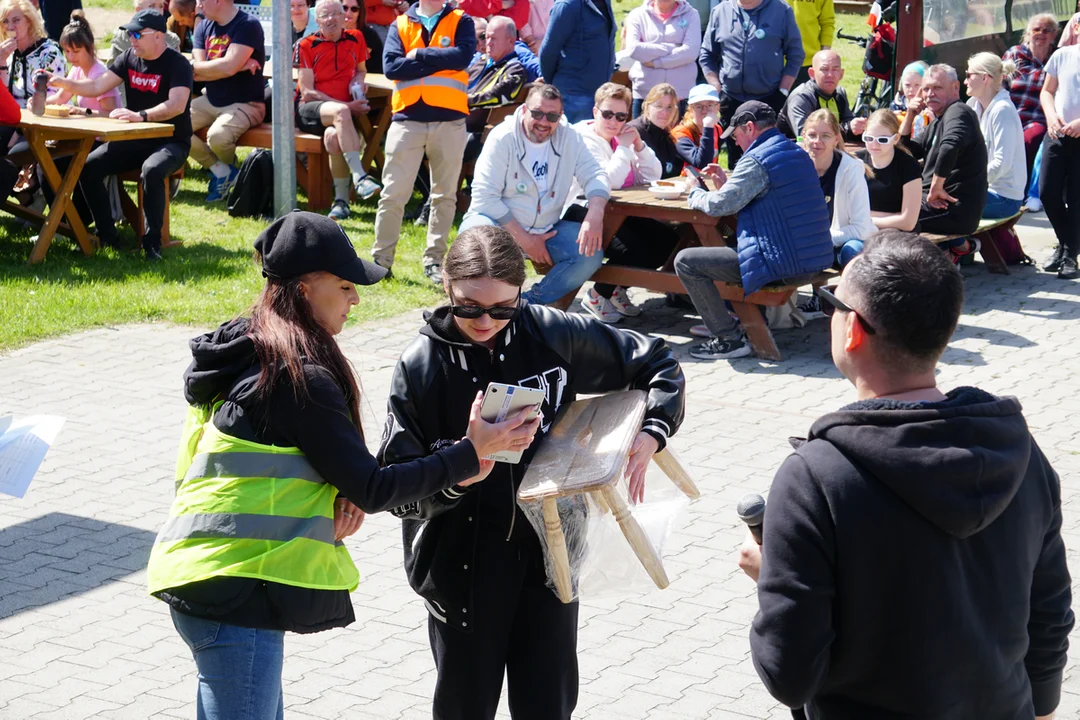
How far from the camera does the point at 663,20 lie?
38.4 ft

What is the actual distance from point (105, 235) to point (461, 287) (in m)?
7.87

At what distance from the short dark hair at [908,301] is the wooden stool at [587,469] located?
93 centimetres

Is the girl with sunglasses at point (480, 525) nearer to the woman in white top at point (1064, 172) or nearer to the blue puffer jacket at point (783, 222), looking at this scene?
the blue puffer jacket at point (783, 222)

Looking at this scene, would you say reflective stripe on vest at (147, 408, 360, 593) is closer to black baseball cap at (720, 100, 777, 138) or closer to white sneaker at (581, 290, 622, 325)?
black baseball cap at (720, 100, 777, 138)

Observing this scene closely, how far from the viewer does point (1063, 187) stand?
1063 cm

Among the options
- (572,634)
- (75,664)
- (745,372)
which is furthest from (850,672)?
(745,372)

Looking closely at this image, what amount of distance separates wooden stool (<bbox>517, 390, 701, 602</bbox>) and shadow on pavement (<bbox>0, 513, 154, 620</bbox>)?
2.60 meters

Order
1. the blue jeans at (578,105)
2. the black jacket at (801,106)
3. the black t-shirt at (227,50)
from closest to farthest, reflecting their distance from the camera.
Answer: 1. the black jacket at (801,106)
2. the blue jeans at (578,105)
3. the black t-shirt at (227,50)

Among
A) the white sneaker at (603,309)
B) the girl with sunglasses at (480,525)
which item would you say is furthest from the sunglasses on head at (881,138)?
the girl with sunglasses at (480,525)

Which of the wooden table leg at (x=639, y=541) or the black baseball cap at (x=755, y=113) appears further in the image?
the black baseball cap at (x=755, y=113)

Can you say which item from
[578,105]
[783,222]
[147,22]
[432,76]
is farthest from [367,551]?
[578,105]

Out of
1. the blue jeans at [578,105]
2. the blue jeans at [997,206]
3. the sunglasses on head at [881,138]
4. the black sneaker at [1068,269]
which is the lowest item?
the black sneaker at [1068,269]

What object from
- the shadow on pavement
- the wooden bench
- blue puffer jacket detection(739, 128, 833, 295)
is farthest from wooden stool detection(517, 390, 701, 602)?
the wooden bench

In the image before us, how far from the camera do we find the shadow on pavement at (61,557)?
4984 mm
